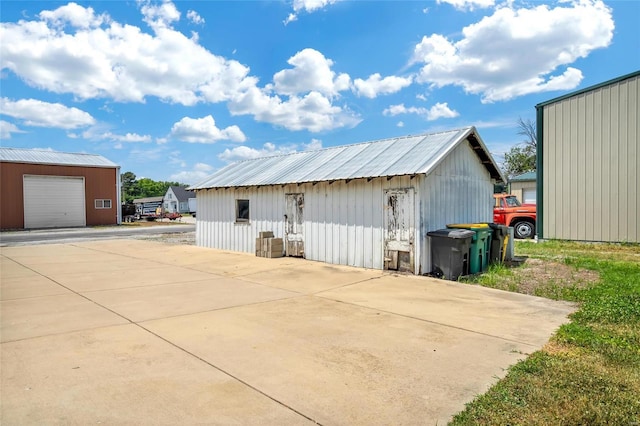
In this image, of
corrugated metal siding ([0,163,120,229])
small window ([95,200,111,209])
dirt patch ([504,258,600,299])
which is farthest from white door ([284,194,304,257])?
small window ([95,200,111,209])

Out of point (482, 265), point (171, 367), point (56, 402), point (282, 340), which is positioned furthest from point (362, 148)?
point (56, 402)

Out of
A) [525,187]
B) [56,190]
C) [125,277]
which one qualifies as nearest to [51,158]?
[56,190]

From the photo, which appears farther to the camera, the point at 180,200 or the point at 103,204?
the point at 180,200

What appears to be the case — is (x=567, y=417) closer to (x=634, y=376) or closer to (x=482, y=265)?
(x=634, y=376)

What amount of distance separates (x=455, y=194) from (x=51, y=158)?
31075 mm

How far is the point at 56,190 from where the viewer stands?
29.8 m

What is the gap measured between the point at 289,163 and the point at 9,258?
9820mm

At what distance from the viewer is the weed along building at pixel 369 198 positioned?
9.86 m

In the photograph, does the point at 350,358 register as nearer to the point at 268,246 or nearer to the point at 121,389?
the point at 121,389

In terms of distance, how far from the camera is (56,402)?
3.27 meters

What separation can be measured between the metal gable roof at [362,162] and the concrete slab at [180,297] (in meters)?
4.32

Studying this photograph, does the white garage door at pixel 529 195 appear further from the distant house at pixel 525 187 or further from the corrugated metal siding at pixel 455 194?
the corrugated metal siding at pixel 455 194

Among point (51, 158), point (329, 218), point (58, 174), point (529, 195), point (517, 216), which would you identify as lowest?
point (517, 216)

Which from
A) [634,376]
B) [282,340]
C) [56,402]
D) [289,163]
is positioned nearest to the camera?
[56,402]
